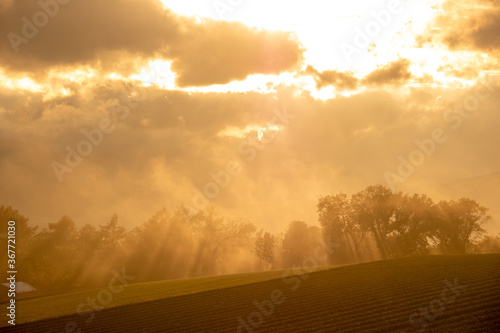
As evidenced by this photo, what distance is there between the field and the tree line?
42064mm

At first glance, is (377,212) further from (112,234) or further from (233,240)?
(112,234)

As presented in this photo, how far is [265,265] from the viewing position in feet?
384

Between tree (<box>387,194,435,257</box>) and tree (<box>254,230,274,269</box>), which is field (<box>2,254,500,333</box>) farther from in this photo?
tree (<box>254,230,274,269</box>)

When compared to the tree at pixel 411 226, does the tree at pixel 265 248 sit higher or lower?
higher

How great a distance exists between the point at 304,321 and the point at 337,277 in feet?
59.2

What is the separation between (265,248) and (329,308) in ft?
282

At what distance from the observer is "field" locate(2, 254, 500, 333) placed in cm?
1906

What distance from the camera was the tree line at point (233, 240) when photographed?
7581cm

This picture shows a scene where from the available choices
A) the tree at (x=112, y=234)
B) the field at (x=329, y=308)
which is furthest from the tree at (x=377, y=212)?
the tree at (x=112, y=234)

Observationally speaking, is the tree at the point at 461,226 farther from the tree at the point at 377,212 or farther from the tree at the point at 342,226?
the tree at the point at 342,226

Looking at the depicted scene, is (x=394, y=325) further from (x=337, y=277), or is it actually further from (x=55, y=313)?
(x=55, y=313)

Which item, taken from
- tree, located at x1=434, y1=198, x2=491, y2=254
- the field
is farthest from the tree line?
the field

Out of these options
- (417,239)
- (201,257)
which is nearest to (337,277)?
(417,239)

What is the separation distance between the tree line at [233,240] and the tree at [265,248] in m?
0.33
